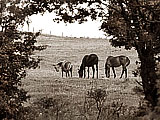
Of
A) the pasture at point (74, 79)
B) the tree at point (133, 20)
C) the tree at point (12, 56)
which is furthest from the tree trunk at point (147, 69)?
the pasture at point (74, 79)

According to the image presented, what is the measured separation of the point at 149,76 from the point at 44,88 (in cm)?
1407

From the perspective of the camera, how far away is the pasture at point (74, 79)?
901 inches

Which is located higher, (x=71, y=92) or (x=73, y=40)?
(x=73, y=40)

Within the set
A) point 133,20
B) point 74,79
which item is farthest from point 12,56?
point 74,79

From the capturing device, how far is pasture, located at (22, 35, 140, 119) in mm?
22875

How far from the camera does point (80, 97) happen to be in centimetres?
2241

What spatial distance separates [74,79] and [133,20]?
61.8 ft

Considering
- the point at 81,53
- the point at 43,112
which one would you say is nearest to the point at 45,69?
the point at 81,53

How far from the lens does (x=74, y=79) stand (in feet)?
105

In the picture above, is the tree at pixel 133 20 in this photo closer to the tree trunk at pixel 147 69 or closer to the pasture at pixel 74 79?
the tree trunk at pixel 147 69

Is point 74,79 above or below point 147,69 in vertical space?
below

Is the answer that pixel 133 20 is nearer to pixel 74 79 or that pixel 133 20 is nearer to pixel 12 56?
pixel 12 56

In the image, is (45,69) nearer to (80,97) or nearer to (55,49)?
(55,49)

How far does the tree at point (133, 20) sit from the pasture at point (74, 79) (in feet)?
22.3
